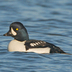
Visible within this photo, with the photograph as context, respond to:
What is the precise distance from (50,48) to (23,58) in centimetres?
118

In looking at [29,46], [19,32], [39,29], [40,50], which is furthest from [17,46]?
[39,29]

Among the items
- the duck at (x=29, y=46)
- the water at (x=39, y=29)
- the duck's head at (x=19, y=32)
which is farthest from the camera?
the duck's head at (x=19, y=32)

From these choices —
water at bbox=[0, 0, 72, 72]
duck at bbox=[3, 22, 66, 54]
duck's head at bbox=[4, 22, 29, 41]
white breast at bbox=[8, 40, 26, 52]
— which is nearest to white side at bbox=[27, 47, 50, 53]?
duck at bbox=[3, 22, 66, 54]

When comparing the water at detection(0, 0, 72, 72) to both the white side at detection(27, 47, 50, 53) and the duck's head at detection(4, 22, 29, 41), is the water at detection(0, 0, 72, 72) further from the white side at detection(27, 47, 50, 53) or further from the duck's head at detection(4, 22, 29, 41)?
the duck's head at detection(4, 22, 29, 41)

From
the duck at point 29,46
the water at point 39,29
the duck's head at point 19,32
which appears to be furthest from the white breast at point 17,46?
the duck's head at point 19,32

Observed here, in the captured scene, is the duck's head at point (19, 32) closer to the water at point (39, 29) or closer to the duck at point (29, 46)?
the duck at point (29, 46)

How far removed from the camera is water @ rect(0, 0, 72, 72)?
12.8 m

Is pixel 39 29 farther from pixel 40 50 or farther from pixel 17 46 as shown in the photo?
pixel 40 50

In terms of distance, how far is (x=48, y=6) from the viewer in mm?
22625

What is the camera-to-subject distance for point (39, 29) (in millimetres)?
18484

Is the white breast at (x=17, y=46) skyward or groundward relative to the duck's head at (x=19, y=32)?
groundward

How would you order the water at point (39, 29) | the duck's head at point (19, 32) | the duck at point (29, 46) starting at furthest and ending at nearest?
the duck's head at point (19, 32), the duck at point (29, 46), the water at point (39, 29)

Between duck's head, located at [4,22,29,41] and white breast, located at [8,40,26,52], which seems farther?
duck's head, located at [4,22,29,41]

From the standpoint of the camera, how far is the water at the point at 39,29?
12828mm
